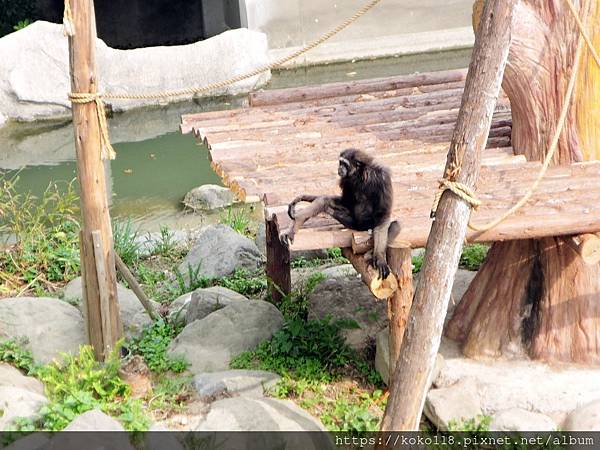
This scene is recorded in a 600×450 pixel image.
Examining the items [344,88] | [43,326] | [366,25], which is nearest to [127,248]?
[43,326]

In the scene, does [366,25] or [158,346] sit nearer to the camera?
[158,346]

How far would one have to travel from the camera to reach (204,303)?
20.9 feet

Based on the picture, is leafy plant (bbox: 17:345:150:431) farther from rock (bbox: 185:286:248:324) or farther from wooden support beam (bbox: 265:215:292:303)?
wooden support beam (bbox: 265:215:292:303)

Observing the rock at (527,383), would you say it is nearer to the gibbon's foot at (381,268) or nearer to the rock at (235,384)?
the gibbon's foot at (381,268)

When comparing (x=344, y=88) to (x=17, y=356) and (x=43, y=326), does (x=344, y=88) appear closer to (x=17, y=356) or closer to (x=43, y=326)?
(x=43, y=326)

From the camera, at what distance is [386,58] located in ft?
51.3

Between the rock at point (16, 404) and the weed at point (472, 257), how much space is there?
3.54 metres

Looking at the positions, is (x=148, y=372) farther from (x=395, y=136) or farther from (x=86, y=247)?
(x=395, y=136)

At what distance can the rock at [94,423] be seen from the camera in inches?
172

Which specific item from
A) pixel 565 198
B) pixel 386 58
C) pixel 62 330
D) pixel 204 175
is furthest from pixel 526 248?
pixel 386 58

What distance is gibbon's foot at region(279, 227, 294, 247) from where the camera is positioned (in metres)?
4.66

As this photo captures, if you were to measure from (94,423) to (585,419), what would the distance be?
252 centimetres

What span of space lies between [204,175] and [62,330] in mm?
5463

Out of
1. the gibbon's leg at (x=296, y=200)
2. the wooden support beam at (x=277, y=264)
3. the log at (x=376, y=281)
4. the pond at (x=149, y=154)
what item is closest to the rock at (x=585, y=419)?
the log at (x=376, y=281)
